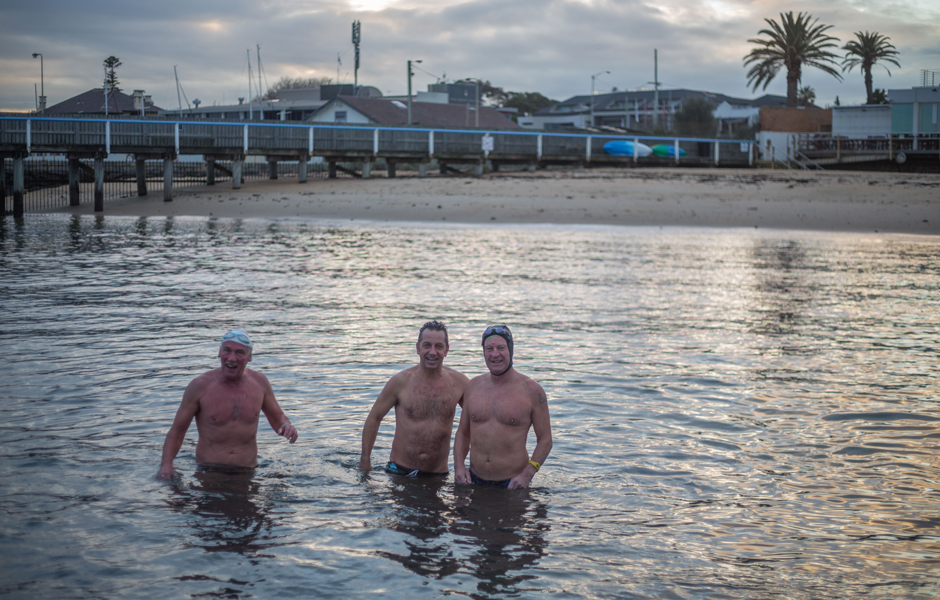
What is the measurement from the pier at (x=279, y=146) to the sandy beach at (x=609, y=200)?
1.64 m

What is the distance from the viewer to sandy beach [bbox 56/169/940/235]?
98.7 ft

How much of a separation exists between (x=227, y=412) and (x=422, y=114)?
2497 inches

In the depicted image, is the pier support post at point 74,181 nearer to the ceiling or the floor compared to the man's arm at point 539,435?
nearer to the ceiling

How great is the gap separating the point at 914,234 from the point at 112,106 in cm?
6715

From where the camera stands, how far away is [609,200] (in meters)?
33.1

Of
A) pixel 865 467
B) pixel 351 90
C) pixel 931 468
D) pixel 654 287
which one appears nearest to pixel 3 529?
pixel 865 467

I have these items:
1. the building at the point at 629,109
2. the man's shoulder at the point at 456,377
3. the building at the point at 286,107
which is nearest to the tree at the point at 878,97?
the building at the point at 629,109

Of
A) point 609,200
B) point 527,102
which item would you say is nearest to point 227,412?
point 609,200

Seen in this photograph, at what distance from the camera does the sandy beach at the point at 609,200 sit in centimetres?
3008

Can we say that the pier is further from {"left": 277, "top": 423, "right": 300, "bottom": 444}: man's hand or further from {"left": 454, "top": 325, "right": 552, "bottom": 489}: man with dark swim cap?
{"left": 454, "top": 325, "right": 552, "bottom": 489}: man with dark swim cap

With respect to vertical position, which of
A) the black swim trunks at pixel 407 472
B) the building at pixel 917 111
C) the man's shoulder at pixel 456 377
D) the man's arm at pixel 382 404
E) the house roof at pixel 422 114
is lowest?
the black swim trunks at pixel 407 472

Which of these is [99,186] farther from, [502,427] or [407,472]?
[502,427]

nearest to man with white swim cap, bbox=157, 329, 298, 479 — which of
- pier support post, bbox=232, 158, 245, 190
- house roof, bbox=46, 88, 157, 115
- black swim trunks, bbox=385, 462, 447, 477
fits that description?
black swim trunks, bbox=385, 462, 447, 477

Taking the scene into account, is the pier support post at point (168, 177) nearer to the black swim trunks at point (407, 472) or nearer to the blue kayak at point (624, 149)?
the blue kayak at point (624, 149)
